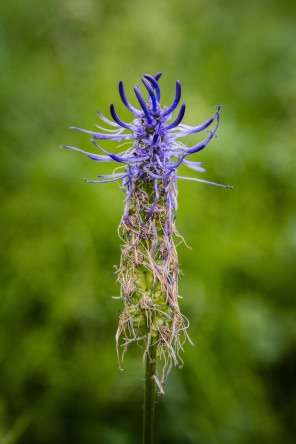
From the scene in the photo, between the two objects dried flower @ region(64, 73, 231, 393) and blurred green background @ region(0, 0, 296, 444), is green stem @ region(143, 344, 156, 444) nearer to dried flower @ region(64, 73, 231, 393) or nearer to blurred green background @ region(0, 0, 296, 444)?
dried flower @ region(64, 73, 231, 393)

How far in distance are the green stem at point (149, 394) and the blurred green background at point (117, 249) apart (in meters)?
1.13

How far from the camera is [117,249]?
3.17 m

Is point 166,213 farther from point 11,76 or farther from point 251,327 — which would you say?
point 11,76

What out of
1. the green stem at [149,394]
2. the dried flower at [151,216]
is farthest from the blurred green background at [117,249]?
the dried flower at [151,216]

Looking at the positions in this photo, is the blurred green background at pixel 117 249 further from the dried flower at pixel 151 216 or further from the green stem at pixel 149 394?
the dried flower at pixel 151 216

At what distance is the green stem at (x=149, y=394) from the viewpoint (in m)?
1.32

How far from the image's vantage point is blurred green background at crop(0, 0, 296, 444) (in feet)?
8.45

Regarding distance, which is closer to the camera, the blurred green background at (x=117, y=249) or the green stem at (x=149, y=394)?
the green stem at (x=149, y=394)

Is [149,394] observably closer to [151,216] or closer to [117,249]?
[151,216]

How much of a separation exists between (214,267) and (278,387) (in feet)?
3.00

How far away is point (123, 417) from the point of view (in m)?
2.60

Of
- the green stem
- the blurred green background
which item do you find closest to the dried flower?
the green stem

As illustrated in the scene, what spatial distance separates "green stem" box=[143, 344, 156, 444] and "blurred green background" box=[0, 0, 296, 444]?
1127mm

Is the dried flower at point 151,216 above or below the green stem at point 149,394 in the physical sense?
above
